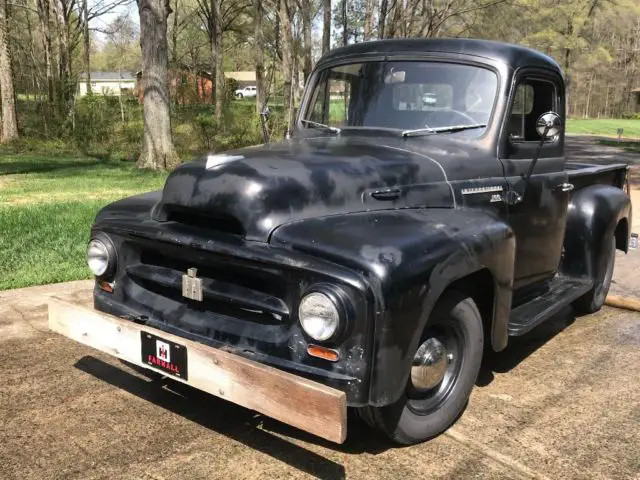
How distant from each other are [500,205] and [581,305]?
2052 mm

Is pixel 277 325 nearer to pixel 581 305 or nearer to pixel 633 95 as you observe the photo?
pixel 581 305

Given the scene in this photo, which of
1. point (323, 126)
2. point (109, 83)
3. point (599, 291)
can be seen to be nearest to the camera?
point (323, 126)

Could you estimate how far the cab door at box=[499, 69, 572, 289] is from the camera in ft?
13.1

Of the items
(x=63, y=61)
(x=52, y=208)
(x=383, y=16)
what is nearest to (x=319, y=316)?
(x=52, y=208)

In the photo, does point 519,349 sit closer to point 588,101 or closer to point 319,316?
point 319,316

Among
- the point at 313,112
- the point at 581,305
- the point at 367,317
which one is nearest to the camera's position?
the point at 367,317

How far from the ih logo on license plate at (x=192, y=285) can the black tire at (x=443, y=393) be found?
92cm

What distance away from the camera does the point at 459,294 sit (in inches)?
126

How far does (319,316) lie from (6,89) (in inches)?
762

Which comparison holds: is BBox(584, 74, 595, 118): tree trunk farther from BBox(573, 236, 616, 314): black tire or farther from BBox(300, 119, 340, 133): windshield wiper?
BBox(300, 119, 340, 133): windshield wiper

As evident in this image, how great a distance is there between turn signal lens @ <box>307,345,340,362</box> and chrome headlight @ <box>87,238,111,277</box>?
1385 millimetres

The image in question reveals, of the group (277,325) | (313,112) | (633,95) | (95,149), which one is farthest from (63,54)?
(633,95)

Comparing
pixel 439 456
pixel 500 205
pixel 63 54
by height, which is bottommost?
pixel 439 456

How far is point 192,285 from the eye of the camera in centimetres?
308
